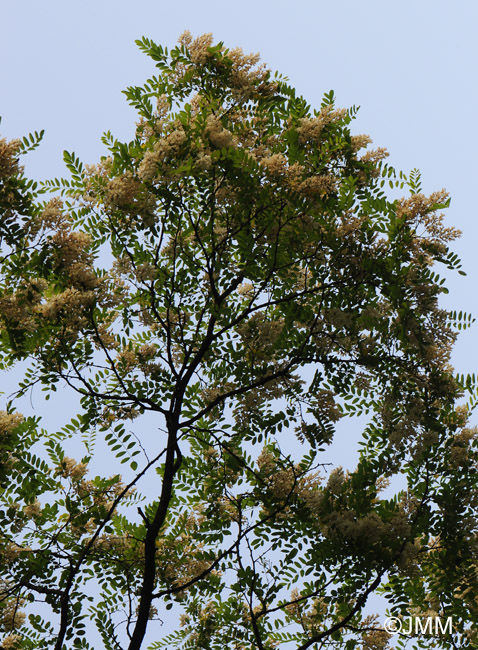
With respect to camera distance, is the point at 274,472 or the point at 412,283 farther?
the point at 274,472

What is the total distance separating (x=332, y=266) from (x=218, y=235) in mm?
1207

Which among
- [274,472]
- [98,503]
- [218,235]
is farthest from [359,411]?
[98,503]

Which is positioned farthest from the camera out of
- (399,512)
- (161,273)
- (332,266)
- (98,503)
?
(98,503)

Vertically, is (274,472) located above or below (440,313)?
below

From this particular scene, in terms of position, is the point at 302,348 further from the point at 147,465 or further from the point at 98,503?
the point at 98,503

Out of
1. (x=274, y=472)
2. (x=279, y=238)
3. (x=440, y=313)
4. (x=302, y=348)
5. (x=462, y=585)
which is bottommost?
(x=462, y=585)

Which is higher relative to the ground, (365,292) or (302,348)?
(365,292)

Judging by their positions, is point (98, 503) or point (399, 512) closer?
point (399, 512)

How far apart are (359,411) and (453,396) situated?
4.48 ft

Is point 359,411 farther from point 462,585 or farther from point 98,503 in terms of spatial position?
point 98,503

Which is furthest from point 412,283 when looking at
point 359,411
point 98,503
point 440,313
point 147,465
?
point 98,503

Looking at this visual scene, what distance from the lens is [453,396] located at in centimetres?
688

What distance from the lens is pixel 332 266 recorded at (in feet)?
22.7

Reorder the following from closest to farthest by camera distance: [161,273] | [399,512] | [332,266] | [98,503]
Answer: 1. [399,512]
2. [332,266]
3. [161,273]
4. [98,503]
